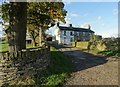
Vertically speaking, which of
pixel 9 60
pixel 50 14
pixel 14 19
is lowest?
pixel 9 60

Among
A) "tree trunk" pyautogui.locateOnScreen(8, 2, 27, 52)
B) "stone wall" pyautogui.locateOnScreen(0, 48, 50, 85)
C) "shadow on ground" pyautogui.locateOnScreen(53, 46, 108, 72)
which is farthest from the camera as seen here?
"shadow on ground" pyautogui.locateOnScreen(53, 46, 108, 72)

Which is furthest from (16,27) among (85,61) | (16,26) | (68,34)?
(68,34)

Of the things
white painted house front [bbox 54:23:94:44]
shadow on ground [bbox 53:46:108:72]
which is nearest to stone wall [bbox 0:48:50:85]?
shadow on ground [bbox 53:46:108:72]

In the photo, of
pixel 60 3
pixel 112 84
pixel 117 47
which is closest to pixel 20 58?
pixel 112 84

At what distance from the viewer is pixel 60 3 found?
21.2 m

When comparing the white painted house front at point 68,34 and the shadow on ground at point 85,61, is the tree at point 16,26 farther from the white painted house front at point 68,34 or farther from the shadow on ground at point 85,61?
the white painted house front at point 68,34

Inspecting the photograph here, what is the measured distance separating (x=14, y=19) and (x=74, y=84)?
→ 5.93 metres

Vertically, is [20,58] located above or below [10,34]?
below

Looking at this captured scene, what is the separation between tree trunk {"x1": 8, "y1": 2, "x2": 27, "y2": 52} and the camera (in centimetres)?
1409

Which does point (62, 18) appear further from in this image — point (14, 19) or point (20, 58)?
point (20, 58)

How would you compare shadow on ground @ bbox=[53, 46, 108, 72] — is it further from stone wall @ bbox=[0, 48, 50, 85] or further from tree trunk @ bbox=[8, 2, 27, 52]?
tree trunk @ bbox=[8, 2, 27, 52]

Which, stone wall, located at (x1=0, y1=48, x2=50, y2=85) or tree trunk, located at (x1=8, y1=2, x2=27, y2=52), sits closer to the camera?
stone wall, located at (x1=0, y1=48, x2=50, y2=85)

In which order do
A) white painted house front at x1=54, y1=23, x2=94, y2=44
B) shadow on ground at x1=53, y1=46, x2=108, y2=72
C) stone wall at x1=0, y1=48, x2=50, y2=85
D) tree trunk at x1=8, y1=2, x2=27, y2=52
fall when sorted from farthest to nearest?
white painted house front at x1=54, y1=23, x2=94, y2=44
shadow on ground at x1=53, y1=46, x2=108, y2=72
tree trunk at x1=8, y1=2, x2=27, y2=52
stone wall at x1=0, y1=48, x2=50, y2=85

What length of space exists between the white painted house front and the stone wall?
71.1 meters
